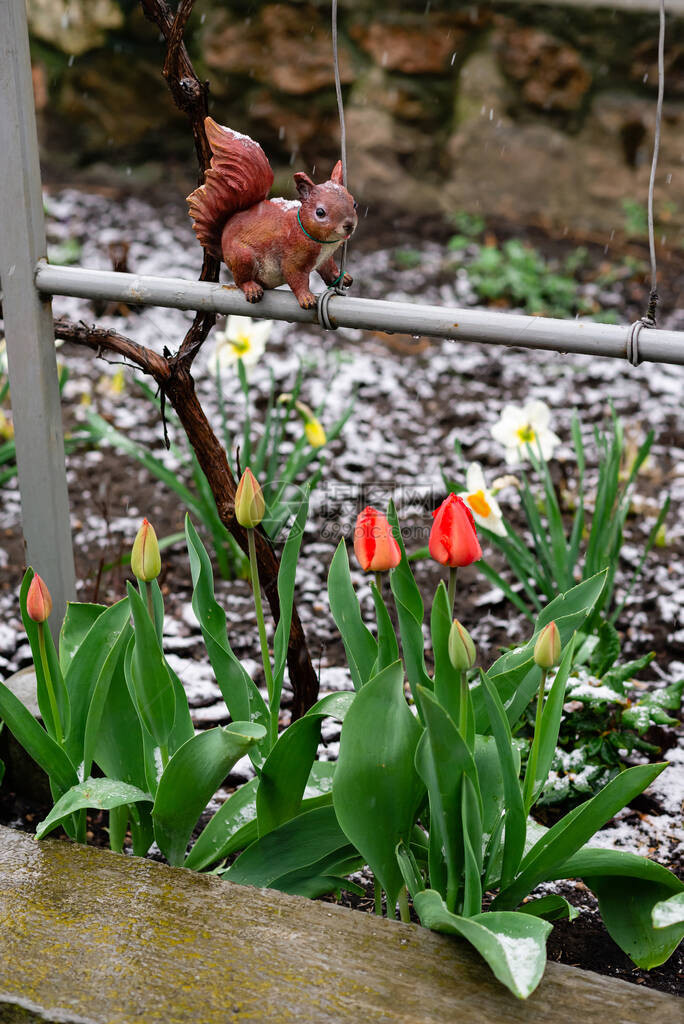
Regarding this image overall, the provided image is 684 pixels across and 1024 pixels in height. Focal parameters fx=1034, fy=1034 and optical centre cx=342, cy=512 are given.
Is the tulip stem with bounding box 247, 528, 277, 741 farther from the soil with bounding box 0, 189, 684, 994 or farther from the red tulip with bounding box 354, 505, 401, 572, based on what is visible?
the soil with bounding box 0, 189, 684, 994

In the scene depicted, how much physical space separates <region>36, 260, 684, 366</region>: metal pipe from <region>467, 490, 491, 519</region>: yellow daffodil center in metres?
0.62

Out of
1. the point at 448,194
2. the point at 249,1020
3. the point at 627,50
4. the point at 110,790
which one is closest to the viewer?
the point at 249,1020

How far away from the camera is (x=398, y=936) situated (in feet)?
4.06

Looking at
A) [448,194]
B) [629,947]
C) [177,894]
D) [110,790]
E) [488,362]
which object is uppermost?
[448,194]

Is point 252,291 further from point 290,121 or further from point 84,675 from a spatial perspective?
point 290,121

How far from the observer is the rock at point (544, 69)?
4.28m

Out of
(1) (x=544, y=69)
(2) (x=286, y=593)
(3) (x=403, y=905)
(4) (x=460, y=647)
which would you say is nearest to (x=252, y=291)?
(2) (x=286, y=593)

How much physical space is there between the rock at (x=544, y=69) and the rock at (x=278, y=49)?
2.33ft

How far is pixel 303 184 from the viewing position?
1398mm

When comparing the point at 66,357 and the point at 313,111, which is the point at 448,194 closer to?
the point at 313,111

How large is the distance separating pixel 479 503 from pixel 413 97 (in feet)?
9.92

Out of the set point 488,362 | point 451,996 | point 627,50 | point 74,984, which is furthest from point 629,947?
point 627,50

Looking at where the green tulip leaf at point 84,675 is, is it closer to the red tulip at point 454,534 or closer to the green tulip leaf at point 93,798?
the green tulip leaf at point 93,798

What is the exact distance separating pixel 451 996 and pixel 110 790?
52cm
